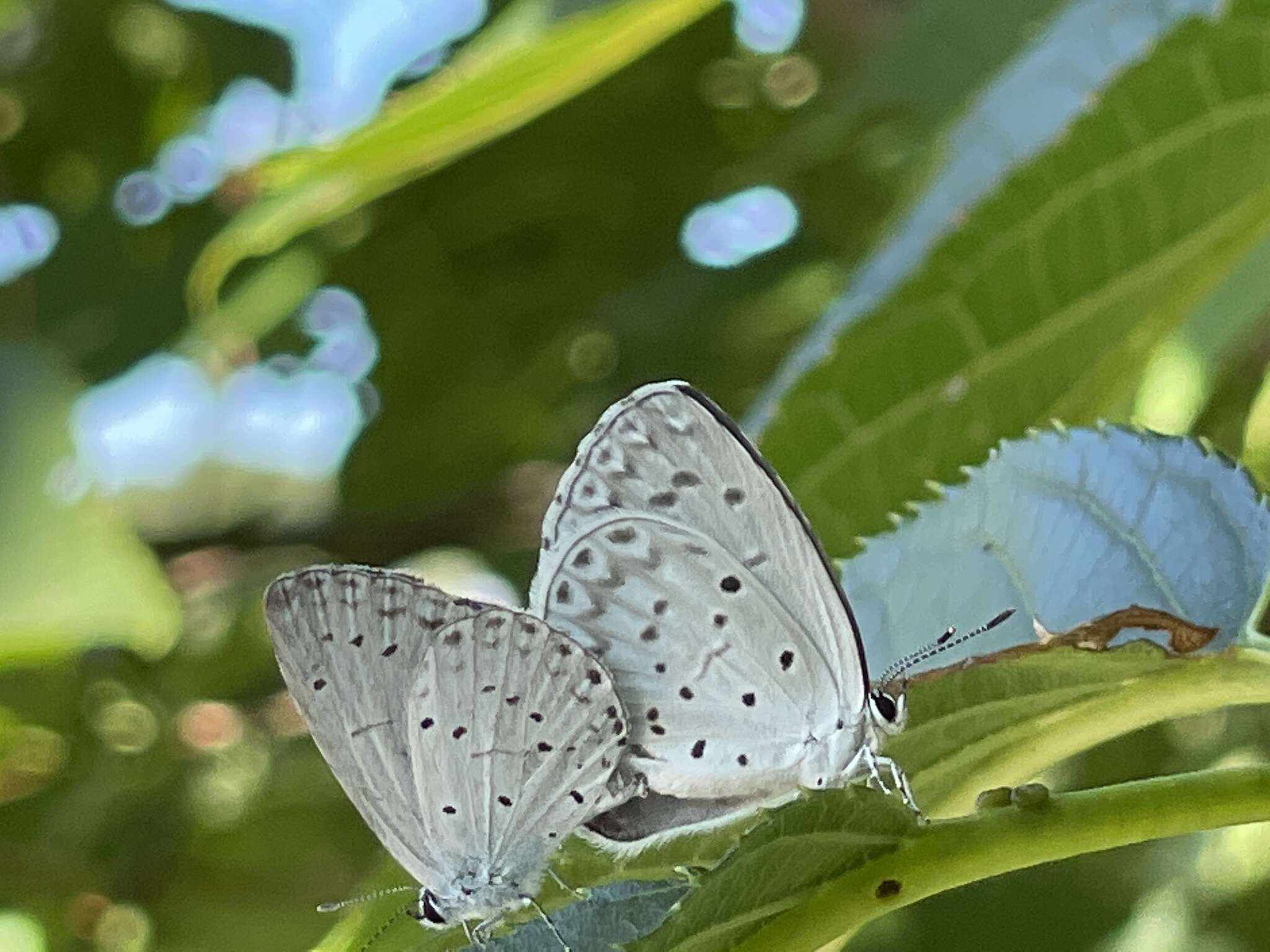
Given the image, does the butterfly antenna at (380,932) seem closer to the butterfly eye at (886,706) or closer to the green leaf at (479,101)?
the butterfly eye at (886,706)

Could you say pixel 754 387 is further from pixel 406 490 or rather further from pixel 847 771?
pixel 847 771

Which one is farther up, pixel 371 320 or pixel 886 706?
pixel 886 706

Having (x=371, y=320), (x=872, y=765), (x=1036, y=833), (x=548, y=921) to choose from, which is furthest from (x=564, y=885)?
(x=371, y=320)

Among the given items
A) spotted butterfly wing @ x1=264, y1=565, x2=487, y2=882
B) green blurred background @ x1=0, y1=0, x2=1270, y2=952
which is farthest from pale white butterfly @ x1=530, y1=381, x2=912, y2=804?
green blurred background @ x1=0, y1=0, x2=1270, y2=952

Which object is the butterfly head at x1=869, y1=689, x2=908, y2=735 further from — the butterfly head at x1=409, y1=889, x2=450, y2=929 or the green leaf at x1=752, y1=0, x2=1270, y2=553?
the butterfly head at x1=409, y1=889, x2=450, y2=929

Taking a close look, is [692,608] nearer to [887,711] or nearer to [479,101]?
[887,711]

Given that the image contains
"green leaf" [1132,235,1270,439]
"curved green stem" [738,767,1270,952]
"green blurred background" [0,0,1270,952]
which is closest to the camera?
"curved green stem" [738,767,1270,952]

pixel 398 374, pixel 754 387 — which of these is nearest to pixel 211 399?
pixel 398 374
